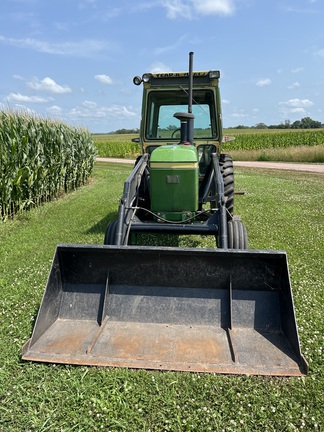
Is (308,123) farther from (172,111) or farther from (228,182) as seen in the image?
(228,182)

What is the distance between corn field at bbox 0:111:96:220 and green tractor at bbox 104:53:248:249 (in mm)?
3260

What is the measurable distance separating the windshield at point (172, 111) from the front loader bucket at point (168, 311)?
2906 mm

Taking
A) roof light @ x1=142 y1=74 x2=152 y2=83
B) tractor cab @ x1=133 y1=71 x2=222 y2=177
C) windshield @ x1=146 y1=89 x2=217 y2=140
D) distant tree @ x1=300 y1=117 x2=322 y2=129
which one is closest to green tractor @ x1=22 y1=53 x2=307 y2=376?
tractor cab @ x1=133 y1=71 x2=222 y2=177

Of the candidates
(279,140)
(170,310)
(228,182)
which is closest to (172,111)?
(228,182)

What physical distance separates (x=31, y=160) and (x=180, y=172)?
5145mm

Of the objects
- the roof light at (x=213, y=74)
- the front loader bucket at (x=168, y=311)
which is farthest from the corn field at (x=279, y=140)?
the front loader bucket at (x=168, y=311)

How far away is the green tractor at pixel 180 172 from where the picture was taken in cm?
380

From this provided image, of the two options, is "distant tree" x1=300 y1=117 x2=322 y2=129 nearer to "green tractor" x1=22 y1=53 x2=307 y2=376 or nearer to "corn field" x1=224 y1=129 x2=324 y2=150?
"corn field" x1=224 y1=129 x2=324 y2=150

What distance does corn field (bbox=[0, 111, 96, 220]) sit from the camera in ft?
23.0

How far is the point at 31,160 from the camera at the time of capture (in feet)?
25.9

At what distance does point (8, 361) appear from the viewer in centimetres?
268

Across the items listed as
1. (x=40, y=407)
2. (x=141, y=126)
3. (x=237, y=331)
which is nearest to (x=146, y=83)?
(x=141, y=126)

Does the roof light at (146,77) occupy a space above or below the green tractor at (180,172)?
above

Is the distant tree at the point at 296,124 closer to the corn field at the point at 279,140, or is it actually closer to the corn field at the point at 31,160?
the corn field at the point at 279,140
